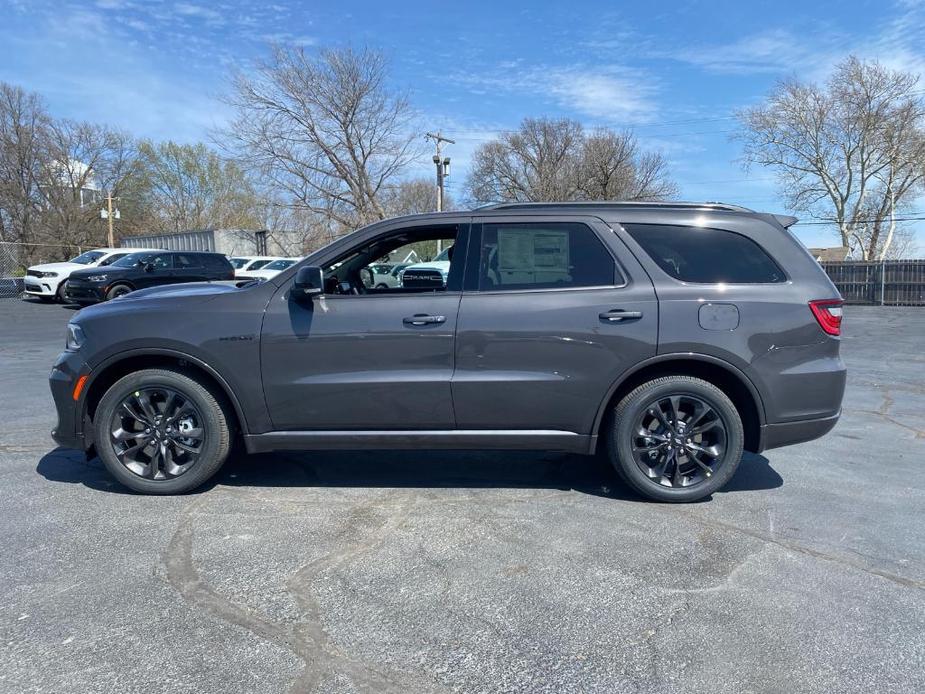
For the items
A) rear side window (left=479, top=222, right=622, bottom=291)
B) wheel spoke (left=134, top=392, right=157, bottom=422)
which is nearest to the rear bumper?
rear side window (left=479, top=222, right=622, bottom=291)

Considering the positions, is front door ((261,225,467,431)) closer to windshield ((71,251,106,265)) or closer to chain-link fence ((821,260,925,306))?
windshield ((71,251,106,265))

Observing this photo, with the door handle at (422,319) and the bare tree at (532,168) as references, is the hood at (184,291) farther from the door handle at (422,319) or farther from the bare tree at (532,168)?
the bare tree at (532,168)

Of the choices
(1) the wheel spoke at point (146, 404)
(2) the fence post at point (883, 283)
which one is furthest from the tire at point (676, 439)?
(2) the fence post at point (883, 283)

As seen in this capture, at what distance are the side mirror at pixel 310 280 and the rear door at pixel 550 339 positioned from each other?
0.89 meters

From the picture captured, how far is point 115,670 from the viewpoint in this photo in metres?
2.52

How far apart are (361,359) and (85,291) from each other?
1740 cm

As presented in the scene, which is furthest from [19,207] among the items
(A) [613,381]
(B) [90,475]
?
(A) [613,381]

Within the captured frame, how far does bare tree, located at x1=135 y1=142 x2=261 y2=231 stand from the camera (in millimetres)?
50469

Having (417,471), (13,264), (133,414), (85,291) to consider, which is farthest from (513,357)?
(13,264)

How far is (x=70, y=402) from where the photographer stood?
4.28 m

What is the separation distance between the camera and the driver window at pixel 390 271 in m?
4.34

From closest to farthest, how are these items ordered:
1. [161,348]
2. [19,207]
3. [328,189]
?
[161,348], [328,189], [19,207]

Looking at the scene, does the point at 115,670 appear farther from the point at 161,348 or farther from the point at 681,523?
the point at 681,523

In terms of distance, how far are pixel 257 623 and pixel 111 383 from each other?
2.33 m
